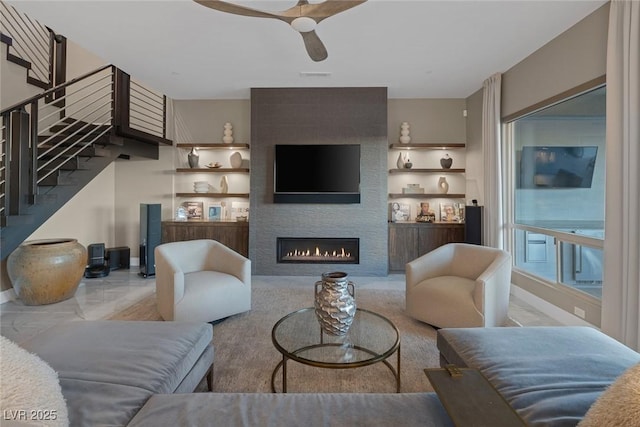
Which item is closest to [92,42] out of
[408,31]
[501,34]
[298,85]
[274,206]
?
A: [298,85]

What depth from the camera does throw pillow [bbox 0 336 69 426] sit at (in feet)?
2.49

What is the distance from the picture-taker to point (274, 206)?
483 centimetres

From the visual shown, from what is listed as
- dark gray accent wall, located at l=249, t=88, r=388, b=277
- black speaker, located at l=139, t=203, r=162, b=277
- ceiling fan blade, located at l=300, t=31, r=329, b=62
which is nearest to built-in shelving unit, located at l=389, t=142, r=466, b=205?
dark gray accent wall, located at l=249, t=88, r=388, b=277

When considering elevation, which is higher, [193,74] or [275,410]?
[193,74]

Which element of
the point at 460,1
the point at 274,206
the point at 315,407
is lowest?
the point at 315,407

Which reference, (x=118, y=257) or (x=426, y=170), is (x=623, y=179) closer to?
(x=426, y=170)

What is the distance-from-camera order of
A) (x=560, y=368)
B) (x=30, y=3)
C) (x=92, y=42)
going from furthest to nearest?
(x=92, y=42) → (x=30, y=3) → (x=560, y=368)

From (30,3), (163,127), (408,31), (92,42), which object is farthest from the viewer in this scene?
(163,127)

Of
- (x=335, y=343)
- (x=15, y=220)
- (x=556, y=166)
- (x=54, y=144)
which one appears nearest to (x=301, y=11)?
(x=335, y=343)

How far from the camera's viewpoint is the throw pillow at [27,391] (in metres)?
0.76

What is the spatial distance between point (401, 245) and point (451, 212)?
1.06 meters

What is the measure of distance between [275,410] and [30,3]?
3661 millimetres

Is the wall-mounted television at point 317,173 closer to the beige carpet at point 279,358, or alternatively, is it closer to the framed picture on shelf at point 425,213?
the framed picture on shelf at point 425,213

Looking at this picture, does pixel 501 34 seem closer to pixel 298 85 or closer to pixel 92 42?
pixel 298 85
